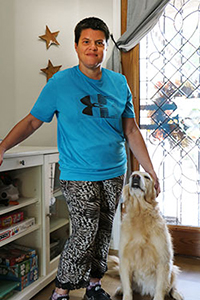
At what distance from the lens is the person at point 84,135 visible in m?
1.44

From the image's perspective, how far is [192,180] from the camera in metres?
2.47

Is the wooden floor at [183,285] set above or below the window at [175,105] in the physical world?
below

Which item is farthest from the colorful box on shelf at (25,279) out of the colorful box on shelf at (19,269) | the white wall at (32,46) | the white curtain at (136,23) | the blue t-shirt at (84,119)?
the white curtain at (136,23)

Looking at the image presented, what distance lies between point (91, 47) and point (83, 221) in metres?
0.77

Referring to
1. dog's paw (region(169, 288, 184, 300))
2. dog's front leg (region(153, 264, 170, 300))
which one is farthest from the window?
dog's front leg (region(153, 264, 170, 300))

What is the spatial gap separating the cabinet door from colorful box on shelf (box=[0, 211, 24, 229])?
0.16 m

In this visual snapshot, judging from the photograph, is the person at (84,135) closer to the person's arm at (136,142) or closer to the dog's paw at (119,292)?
the person's arm at (136,142)

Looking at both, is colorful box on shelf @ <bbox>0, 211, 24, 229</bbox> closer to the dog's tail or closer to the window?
the dog's tail

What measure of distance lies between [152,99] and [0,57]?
118 cm

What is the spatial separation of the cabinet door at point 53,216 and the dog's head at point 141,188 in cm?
51

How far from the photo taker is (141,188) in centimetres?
167

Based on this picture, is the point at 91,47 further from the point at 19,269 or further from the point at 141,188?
the point at 19,269

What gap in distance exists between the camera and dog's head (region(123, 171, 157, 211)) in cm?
166

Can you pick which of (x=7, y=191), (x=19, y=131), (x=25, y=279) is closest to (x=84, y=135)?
(x=19, y=131)
